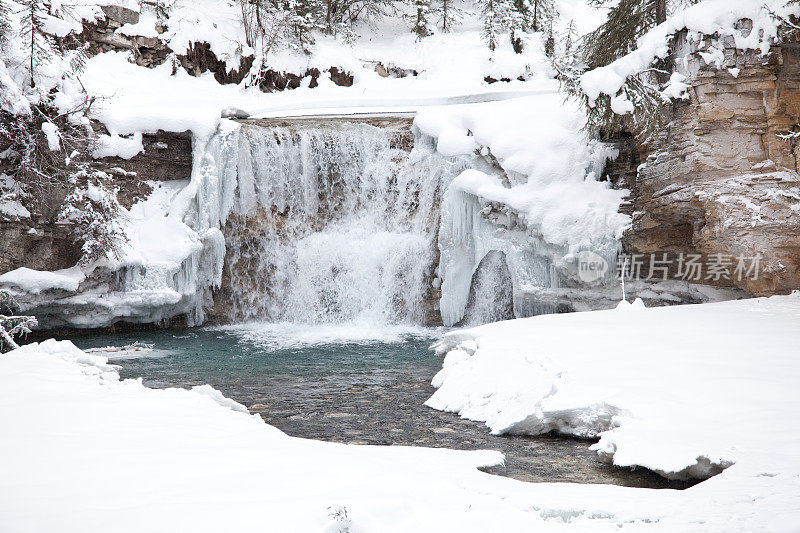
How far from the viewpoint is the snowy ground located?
8.75ft

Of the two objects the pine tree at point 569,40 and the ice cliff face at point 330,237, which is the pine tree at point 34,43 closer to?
the ice cliff face at point 330,237

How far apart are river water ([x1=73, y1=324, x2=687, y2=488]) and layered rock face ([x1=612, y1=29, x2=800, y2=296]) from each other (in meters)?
4.44

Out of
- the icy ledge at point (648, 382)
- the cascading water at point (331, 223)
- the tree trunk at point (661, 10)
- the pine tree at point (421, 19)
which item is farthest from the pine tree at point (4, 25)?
the pine tree at point (421, 19)

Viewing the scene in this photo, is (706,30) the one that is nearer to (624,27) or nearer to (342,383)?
(624,27)

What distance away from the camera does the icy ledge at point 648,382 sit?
4113 millimetres

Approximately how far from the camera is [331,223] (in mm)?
12961

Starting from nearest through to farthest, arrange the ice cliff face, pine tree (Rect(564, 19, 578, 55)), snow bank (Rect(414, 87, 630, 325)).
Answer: snow bank (Rect(414, 87, 630, 325)) < the ice cliff face < pine tree (Rect(564, 19, 578, 55))

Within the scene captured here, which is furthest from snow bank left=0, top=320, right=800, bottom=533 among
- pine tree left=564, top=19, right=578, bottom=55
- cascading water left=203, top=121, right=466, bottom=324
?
pine tree left=564, top=19, right=578, bottom=55

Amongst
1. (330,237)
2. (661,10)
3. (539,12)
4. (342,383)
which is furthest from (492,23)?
(342,383)

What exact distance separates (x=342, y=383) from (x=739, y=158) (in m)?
6.34

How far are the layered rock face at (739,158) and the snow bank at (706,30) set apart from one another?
0.16 m

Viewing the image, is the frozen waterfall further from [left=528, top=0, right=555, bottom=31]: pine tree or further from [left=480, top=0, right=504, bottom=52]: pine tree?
[left=528, top=0, right=555, bottom=31]: pine tree

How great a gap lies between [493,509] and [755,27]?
336 inches

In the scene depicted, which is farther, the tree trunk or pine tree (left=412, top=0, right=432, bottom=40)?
pine tree (left=412, top=0, right=432, bottom=40)
